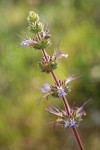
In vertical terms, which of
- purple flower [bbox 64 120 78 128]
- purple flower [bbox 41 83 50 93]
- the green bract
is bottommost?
purple flower [bbox 64 120 78 128]

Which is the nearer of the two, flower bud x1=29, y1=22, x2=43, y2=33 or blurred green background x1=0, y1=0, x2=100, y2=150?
flower bud x1=29, y1=22, x2=43, y2=33

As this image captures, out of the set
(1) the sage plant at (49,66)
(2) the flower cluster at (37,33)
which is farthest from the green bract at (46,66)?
(2) the flower cluster at (37,33)

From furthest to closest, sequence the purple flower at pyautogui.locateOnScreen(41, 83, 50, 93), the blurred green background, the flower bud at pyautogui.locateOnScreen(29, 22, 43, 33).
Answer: the blurred green background, the purple flower at pyautogui.locateOnScreen(41, 83, 50, 93), the flower bud at pyautogui.locateOnScreen(29, 22, 43, 33)

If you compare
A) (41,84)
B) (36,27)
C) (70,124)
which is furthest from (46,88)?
(41,84)

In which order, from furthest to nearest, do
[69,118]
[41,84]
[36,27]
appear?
[41,84], [69,118], [36,27]

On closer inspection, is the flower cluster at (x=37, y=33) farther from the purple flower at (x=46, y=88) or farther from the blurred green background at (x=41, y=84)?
the blurred green background at (x=41, y=84)

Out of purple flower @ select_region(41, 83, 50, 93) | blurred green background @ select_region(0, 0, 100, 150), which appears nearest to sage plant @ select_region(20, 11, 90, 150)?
purple flower @ select_region(41, 83, 50, 93)

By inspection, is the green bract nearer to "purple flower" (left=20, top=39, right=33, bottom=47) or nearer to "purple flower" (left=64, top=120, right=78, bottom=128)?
"purple flower" (left=20, top=39, right=33, bottom=47)

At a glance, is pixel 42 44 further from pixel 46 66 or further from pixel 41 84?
pixel 41 84
